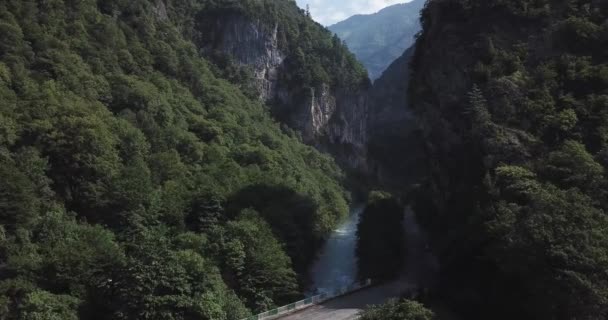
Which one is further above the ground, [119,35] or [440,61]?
[119,35]

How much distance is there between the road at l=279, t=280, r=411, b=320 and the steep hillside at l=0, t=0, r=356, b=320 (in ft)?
9.19

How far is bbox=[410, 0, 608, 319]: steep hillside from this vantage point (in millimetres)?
28469

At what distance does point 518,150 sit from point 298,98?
273ft

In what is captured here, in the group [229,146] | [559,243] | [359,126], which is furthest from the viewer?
[359,126]

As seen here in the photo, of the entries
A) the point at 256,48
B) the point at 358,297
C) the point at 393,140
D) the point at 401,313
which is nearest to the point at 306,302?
the point at 358,297

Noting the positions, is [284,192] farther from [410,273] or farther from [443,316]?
[443,316]

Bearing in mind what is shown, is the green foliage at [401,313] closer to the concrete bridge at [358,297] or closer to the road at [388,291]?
the concrete bridge at [358,297]

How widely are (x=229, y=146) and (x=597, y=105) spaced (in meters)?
44.7

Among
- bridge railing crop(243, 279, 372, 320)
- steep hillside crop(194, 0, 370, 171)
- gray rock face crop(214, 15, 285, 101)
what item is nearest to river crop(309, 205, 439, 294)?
bridge railing crop(243, 279, 372, 320)

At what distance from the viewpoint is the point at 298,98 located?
388 feet

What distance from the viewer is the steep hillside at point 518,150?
28.5 m

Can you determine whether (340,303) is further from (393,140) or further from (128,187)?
(393,140)

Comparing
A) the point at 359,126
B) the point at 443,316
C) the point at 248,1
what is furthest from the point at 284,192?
the point at 359,126

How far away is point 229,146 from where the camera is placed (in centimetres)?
7100
